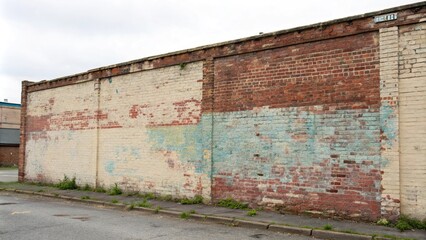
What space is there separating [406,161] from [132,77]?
957cm

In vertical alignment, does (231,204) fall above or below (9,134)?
below

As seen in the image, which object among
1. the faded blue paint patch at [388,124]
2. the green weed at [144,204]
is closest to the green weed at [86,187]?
the green weed at [144,204]

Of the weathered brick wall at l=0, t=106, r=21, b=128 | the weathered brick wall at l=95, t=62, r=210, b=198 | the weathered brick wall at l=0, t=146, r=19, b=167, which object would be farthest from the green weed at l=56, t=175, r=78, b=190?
the weathered brick wall at l=0, t=106, r=21, b=128

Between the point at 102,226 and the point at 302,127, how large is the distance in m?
5.34

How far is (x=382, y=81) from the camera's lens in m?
8.84

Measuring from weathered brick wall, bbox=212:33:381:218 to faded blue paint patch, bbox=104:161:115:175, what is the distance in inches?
197

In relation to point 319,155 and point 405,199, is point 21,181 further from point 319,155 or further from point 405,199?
point 405,199

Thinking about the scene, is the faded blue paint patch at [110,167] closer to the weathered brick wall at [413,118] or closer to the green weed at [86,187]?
the green weed at [86,187]

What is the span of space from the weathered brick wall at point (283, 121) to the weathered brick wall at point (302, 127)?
0.03 metres

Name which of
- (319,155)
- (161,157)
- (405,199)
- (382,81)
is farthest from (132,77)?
(405,199)

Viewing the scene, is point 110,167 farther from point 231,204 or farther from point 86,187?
point 231,204

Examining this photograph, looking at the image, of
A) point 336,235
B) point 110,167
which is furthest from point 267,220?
point 110,167

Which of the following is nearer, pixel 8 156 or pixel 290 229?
pixel 290 229

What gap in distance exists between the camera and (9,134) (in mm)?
38812
